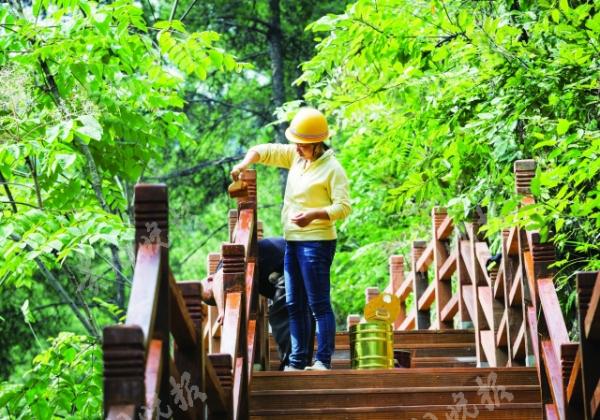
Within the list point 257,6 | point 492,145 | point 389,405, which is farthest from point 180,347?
point 257,6

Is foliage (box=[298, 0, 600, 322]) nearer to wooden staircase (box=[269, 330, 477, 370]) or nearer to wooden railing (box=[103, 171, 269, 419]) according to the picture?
wooden staircase (box=[269, 330, 477, 370])

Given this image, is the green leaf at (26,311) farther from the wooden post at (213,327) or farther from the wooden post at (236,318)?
the wooden post at (213,327)

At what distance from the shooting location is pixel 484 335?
9.56 m

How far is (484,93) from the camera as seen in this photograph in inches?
350

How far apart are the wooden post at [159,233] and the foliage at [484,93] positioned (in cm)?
211

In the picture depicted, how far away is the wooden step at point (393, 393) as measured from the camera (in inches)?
268

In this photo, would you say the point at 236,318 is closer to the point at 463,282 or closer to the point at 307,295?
the point at 307,295

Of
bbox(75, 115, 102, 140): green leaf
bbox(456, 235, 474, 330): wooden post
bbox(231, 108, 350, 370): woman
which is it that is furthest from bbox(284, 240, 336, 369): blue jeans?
bbox(456, 235, 474, 330): wooden post

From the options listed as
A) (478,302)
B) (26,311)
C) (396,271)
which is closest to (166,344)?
(26,311)

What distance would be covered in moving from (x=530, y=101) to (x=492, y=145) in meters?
1.24

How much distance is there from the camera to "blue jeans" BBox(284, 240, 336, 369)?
7.52 m

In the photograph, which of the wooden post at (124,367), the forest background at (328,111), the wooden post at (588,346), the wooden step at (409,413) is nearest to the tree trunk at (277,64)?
the forest background at (328,111)

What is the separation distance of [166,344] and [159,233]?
0.41 meters

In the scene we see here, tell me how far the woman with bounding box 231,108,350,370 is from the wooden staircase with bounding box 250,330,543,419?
48 centimetres
